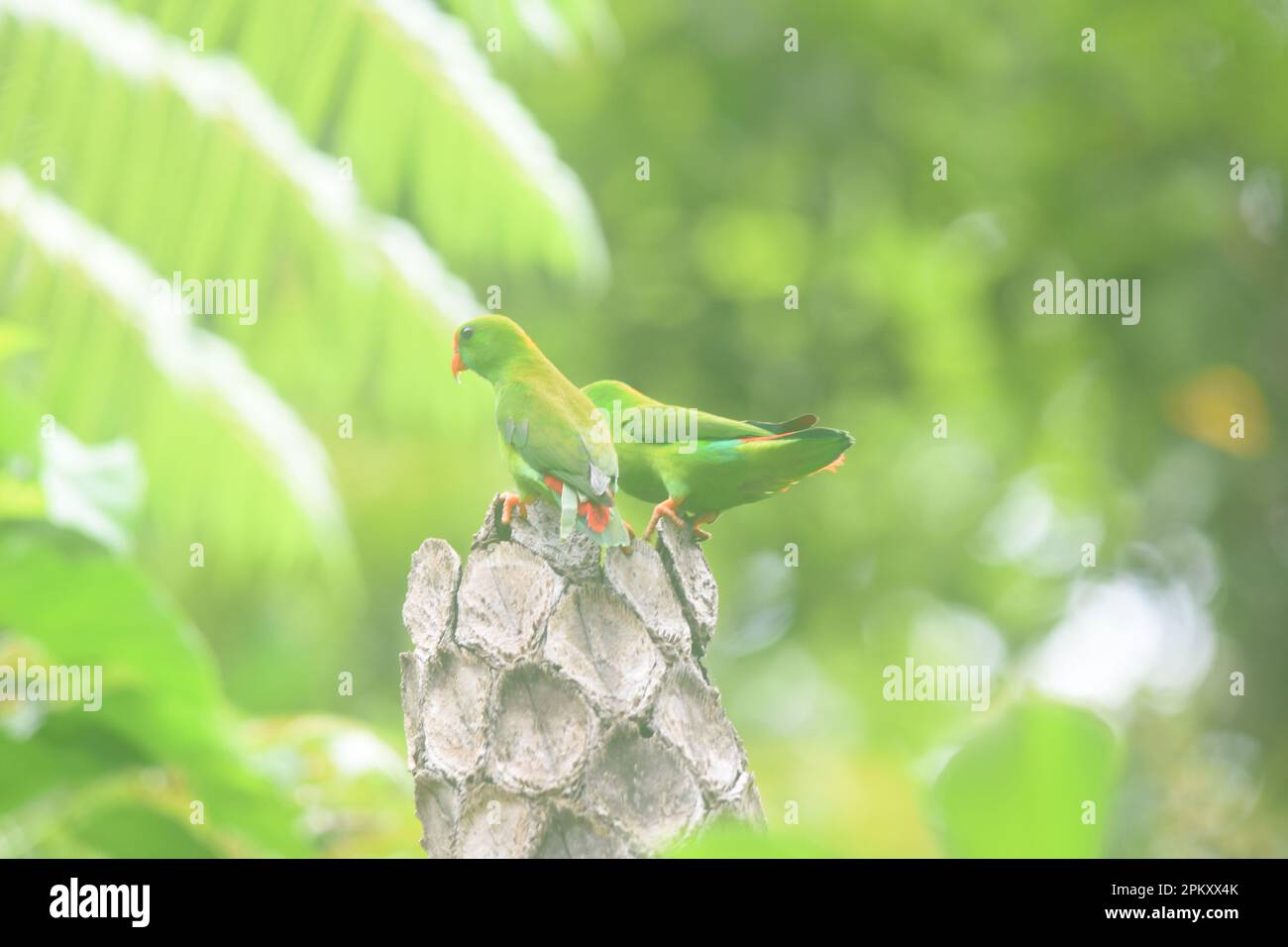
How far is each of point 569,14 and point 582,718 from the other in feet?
9.33

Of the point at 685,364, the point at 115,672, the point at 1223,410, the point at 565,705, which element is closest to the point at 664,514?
the point at 565,705

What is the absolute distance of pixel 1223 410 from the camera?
446 centimetres

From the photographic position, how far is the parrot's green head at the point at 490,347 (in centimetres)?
89

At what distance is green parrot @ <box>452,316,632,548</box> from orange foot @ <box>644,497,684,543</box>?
20mm

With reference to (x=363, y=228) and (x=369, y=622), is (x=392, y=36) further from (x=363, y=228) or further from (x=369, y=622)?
(x=369, y=622)

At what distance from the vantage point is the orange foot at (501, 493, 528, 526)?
82cm

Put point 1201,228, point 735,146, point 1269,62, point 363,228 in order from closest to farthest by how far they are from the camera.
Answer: point 363,228
point 1201,228
point 1269,62
point 735,146

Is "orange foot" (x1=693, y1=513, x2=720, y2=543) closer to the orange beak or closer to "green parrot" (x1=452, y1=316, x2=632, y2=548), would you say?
"green parrot" (x1=452, y1=316, x2=632, y2=548)

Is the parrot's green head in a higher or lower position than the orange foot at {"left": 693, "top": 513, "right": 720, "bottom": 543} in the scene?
higher

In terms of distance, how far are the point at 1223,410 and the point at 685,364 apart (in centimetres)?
189

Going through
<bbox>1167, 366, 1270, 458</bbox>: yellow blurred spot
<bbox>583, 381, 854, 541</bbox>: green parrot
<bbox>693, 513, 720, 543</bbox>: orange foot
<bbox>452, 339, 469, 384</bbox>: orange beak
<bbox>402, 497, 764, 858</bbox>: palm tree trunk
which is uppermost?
<bbox>1167, 366, 1270, 458</bbox>: yellow blurred spot

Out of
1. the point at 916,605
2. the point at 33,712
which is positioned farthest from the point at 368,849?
the point at 916,605

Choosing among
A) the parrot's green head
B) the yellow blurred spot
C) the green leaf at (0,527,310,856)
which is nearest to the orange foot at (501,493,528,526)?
the parrot's green head

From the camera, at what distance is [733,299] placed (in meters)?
5.06
